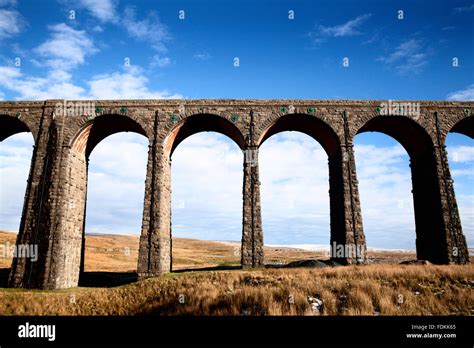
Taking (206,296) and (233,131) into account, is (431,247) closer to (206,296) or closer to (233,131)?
(233,131)

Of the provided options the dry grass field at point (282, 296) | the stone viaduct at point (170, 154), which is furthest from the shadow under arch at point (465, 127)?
the dry grass field at point (282, 296)

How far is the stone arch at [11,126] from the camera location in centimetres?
2202

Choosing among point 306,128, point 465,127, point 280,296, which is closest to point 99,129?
point 306,128

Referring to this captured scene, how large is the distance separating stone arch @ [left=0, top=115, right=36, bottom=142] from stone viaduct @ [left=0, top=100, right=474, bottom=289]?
0.10 m

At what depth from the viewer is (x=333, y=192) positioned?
22594mm

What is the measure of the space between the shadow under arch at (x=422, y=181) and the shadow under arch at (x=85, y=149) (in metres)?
16.6

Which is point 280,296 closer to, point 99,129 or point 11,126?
point 99,129

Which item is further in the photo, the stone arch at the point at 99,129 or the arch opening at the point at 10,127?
the arch opening at the point at 10,127

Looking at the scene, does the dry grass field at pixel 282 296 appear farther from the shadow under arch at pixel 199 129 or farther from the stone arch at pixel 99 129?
the stone arch at pixel 99 129

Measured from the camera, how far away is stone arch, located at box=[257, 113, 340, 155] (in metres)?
21.8

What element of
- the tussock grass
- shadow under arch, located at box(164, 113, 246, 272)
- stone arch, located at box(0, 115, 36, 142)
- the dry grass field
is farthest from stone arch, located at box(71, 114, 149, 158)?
the tussock grass

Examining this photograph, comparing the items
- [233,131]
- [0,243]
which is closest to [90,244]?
[0,243]
